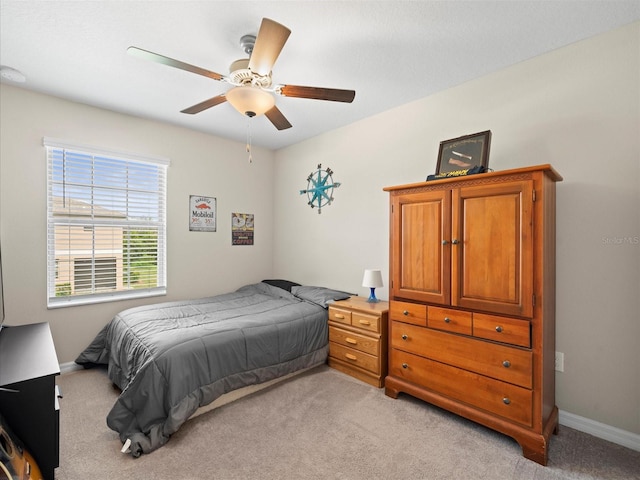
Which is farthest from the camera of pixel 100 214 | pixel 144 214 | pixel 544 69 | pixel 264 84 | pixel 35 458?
pixel 144 214

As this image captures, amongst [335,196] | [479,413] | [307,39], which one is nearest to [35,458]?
[479,413]

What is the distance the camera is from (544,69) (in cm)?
227

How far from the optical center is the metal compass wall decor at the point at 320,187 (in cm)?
384

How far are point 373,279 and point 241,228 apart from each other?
2118mm

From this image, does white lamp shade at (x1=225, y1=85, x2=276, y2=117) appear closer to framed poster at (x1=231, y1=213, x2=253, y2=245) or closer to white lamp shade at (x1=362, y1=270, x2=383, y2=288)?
white lamp shade at (x1=362, y1=270, x2=383, y2=288)

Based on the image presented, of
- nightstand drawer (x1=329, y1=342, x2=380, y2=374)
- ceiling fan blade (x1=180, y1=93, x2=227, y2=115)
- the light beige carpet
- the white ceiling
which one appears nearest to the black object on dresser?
the light beige carpet

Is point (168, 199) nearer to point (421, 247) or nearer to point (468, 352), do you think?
point (421, 247)

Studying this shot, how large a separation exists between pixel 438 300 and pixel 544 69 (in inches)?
72.4

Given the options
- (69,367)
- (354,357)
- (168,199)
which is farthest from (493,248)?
(69,367)

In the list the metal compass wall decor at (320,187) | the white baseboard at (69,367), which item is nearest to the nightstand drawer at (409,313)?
the metal compass wall decor at (320,187)

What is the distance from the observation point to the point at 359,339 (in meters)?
2.87

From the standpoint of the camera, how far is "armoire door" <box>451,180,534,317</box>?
6.21 ft

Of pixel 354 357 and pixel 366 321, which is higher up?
pixel 366 321

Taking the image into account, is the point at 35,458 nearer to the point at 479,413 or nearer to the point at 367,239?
the point at 479,413
